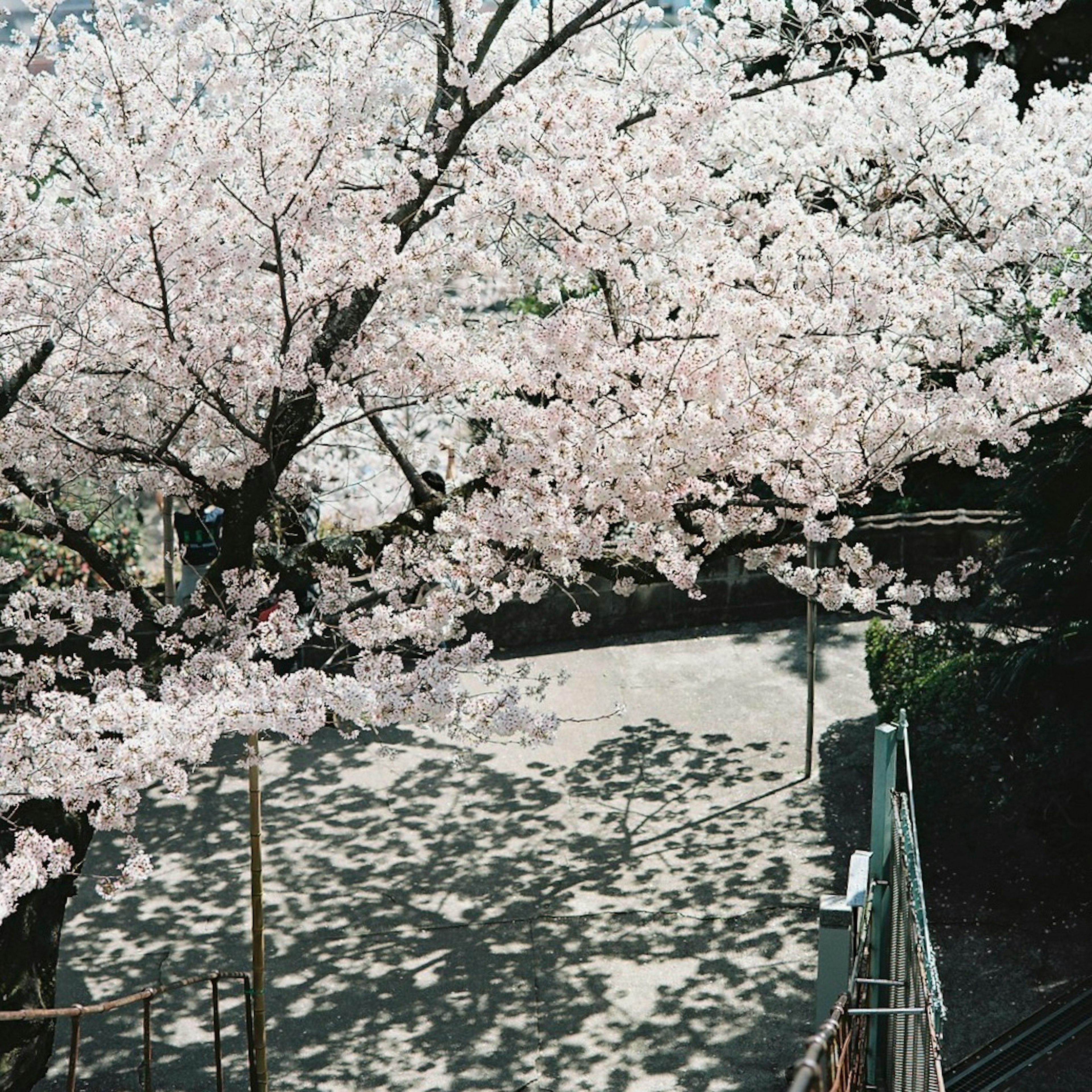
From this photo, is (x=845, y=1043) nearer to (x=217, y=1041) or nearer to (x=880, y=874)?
(x=880, y=874)

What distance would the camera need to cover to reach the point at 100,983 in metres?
7.95

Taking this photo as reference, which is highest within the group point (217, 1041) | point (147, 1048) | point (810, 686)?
point (810, 686)

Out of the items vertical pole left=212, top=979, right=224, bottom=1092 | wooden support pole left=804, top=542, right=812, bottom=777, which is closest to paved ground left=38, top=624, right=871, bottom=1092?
wooden support pole left=804, top=542, right=812, bottom=777

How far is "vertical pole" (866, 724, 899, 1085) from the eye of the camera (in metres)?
5.71

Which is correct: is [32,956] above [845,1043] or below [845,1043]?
below

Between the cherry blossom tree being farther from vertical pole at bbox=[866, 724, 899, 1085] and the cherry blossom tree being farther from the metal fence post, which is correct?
the metal fence post

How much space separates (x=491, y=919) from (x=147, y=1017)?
318cm

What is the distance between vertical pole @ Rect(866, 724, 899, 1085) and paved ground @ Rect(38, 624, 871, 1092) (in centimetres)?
126

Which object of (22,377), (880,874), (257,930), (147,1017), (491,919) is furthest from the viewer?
(491,919)

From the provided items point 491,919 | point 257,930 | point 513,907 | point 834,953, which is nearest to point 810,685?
point 513,907

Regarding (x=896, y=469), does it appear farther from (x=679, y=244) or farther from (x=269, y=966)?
(x=269, y=966)

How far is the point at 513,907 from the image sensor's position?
869cm

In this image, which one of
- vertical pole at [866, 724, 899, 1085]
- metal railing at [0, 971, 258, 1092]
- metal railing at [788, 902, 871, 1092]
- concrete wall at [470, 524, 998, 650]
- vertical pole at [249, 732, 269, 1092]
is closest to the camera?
metal railing at [788, 902, 871, 1092]

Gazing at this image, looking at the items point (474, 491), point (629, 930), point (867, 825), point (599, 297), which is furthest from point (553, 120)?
point (867, 825)
